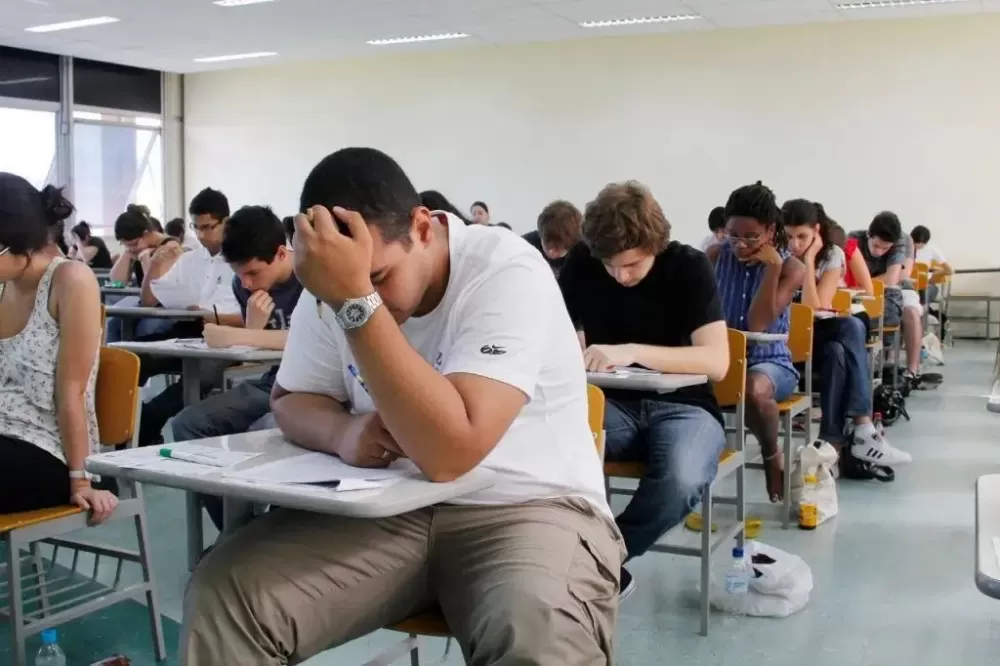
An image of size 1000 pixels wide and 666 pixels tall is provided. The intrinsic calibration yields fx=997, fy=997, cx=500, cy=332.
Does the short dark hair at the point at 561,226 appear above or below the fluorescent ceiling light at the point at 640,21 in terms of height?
below

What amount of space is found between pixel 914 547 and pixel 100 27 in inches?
348

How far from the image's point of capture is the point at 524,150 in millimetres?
10945

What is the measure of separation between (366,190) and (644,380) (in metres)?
1.18

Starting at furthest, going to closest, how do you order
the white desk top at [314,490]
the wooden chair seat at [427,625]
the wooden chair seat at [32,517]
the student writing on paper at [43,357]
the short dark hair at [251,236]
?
the short dark hair at [251,236], the student writing on paper at [43,357], the wooden chair seat at [32,517], the wooden chair seat at [427,625], the white desk top at [314,490]

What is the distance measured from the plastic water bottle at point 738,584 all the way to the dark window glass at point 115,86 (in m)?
10.8

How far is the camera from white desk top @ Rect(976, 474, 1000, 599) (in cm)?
89

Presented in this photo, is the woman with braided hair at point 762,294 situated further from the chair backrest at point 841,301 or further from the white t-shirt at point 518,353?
the white t-shirt at point 518,353

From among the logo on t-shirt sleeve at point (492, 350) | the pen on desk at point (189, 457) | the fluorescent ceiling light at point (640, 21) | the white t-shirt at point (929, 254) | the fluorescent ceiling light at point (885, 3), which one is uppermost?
the fluorescent ceiling light at point (885, 3)

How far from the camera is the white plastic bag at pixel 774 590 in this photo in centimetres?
271

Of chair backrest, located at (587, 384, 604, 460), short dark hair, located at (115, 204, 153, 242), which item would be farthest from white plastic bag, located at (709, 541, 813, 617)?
short dark hair, located at (115, 204, 153, 242)

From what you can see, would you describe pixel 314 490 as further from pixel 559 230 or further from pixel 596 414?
pixel 559 230

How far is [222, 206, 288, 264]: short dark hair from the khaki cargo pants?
1869 millimetres

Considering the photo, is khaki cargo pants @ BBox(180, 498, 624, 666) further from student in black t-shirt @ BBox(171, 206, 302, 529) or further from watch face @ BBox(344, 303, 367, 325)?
student in black t-shirt @ BBox(171, 206, 302, 529)

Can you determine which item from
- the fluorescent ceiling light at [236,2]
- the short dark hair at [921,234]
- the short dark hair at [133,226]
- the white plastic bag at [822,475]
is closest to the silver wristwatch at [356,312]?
the white plastic bag at [822,475]
